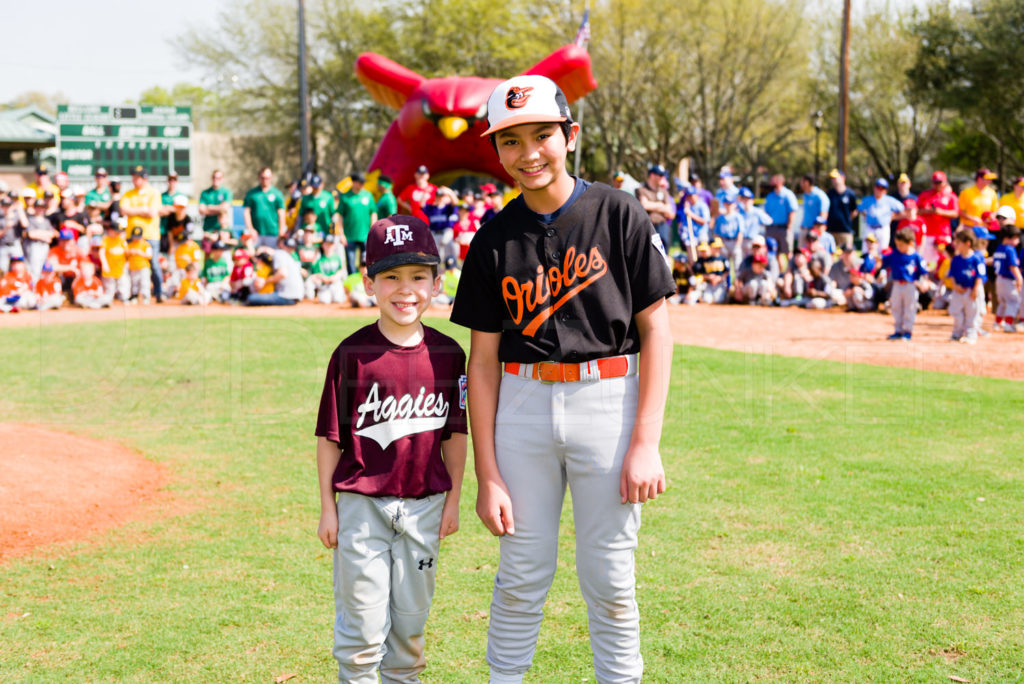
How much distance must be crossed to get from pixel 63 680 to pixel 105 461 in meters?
2.95

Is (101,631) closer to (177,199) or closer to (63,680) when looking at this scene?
(63,680)

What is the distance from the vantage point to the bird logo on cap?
2.61 meters

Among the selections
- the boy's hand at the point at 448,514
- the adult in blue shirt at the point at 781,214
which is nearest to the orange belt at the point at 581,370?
the boy's hand at the point at 448,514

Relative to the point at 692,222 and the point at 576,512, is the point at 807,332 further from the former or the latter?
the point at 576,512

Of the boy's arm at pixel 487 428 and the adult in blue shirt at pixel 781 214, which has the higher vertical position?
the adult in blue shirt at pixel 781 214

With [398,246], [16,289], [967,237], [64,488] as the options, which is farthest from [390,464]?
[16,289]

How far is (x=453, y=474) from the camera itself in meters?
2.89

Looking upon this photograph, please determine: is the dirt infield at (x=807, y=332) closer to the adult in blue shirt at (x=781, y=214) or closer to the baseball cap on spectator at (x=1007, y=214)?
the baseball cap on spectator at (x=1007, y=214)

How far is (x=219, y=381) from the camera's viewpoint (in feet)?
28.1

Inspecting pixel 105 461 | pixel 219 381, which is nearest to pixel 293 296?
pixel 219 381

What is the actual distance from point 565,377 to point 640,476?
0.35 m

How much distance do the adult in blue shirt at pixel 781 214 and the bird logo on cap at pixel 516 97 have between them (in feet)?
45.9

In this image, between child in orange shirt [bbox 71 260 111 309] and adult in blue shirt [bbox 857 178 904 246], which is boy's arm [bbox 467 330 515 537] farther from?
adult in blue shirt [bbox 857 178 904 246]

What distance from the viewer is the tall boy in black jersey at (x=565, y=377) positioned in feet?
8.76
